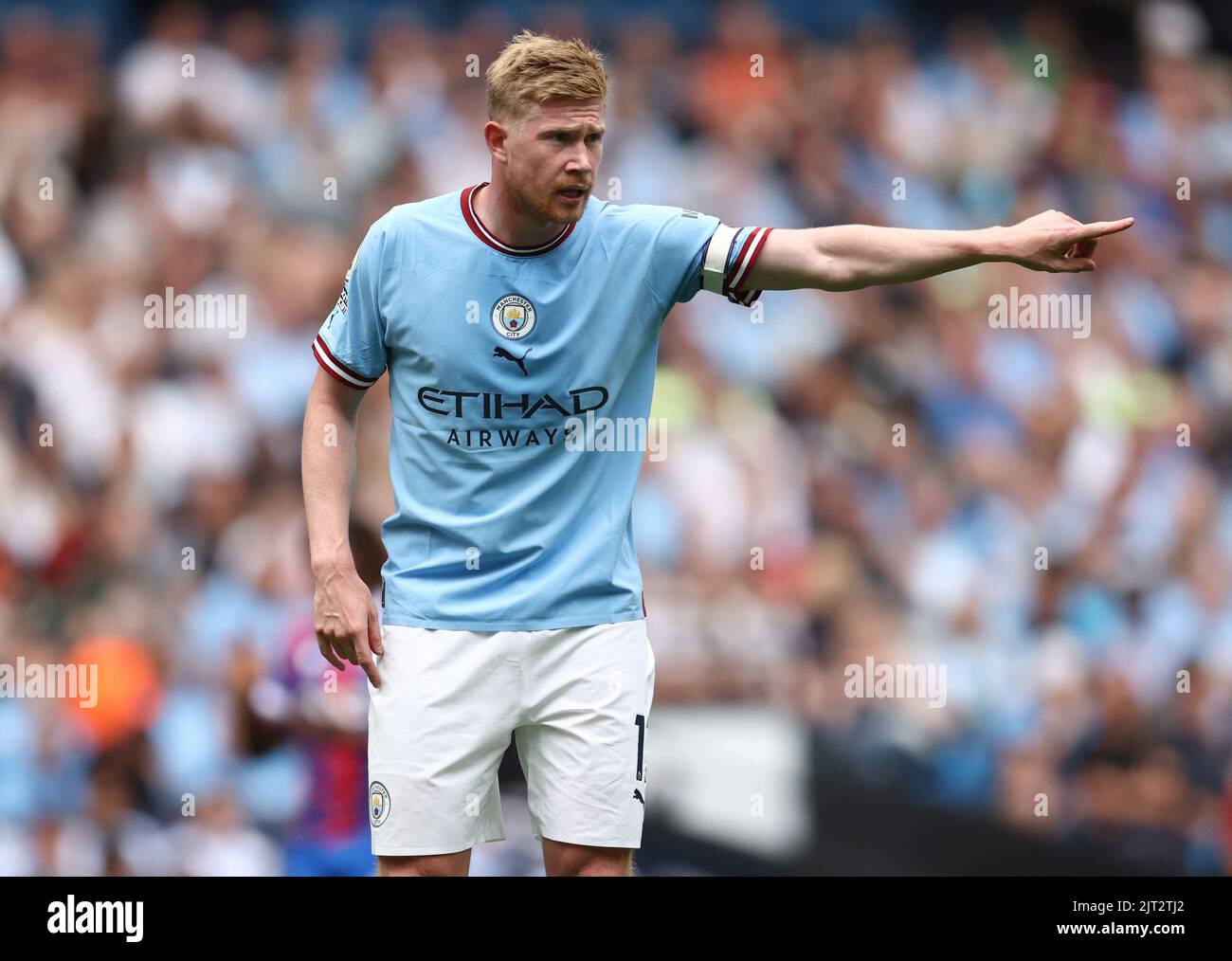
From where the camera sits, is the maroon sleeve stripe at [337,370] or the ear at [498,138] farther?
the maroon sleeve stripe at [337,370]

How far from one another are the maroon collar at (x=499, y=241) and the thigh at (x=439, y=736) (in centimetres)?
88

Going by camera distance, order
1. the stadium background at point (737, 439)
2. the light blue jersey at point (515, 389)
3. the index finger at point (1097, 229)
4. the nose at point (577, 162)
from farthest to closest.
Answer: the stadium background at point (737, 439), the light blue jersey at point (515, 389), the nose at point (577, 162), the index finger at point (1097, 229)

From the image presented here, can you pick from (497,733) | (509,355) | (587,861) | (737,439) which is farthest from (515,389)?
(737,439)

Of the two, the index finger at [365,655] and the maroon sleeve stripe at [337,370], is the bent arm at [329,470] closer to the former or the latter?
the maroon sleeve stripe at [337,370]

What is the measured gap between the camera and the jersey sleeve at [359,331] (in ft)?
12.5

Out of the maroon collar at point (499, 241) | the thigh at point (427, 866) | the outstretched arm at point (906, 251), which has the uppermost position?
the maroon collar at point (499, 241)

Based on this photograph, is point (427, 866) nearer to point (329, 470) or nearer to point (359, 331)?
point (329, 470)

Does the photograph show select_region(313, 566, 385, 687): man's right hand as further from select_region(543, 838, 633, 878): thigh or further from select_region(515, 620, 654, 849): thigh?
select_region(543, 838, 633, 878): thigh

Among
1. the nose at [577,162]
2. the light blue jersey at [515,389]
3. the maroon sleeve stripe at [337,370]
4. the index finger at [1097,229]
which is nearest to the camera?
the index finger at [1097,229]

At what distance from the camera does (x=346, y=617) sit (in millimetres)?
3711

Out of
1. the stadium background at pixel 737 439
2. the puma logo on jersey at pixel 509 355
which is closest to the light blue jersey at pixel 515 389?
the puma logo on jersey at pixel 509 355

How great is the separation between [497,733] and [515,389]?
30.8 inches

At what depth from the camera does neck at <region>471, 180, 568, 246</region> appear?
12.5ft
